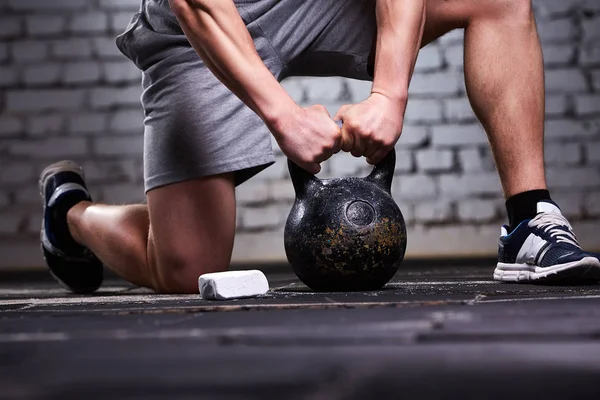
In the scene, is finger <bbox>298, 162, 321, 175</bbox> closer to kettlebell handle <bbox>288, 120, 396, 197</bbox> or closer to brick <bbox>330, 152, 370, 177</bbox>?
kettlebell handle <bbox>288, 120, 396, 197</bbox>

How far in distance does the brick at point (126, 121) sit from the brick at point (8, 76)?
68cm

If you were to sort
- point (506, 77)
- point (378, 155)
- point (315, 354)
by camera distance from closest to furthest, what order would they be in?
point (315, 354) < point (378, 155) < point (506, 77)

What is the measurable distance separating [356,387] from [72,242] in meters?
1.93

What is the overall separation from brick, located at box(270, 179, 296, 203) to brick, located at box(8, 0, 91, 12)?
163 centimetres

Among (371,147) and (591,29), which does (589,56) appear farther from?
(371,147)

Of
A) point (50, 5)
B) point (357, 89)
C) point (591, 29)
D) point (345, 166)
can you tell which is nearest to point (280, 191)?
Answer: point (345, 166)

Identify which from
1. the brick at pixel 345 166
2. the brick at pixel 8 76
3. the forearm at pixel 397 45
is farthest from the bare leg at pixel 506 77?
the brick at pixel 8 76

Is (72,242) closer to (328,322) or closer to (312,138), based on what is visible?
(312,138)

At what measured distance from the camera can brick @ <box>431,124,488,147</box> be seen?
4.82 m

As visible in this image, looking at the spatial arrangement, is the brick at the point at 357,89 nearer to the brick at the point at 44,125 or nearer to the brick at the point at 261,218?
the brick at the point at 261,218

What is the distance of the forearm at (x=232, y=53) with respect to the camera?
1567 millimetres

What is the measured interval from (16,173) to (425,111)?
257 cm

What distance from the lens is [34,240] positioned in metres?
4.95

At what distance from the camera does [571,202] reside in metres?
4.81
